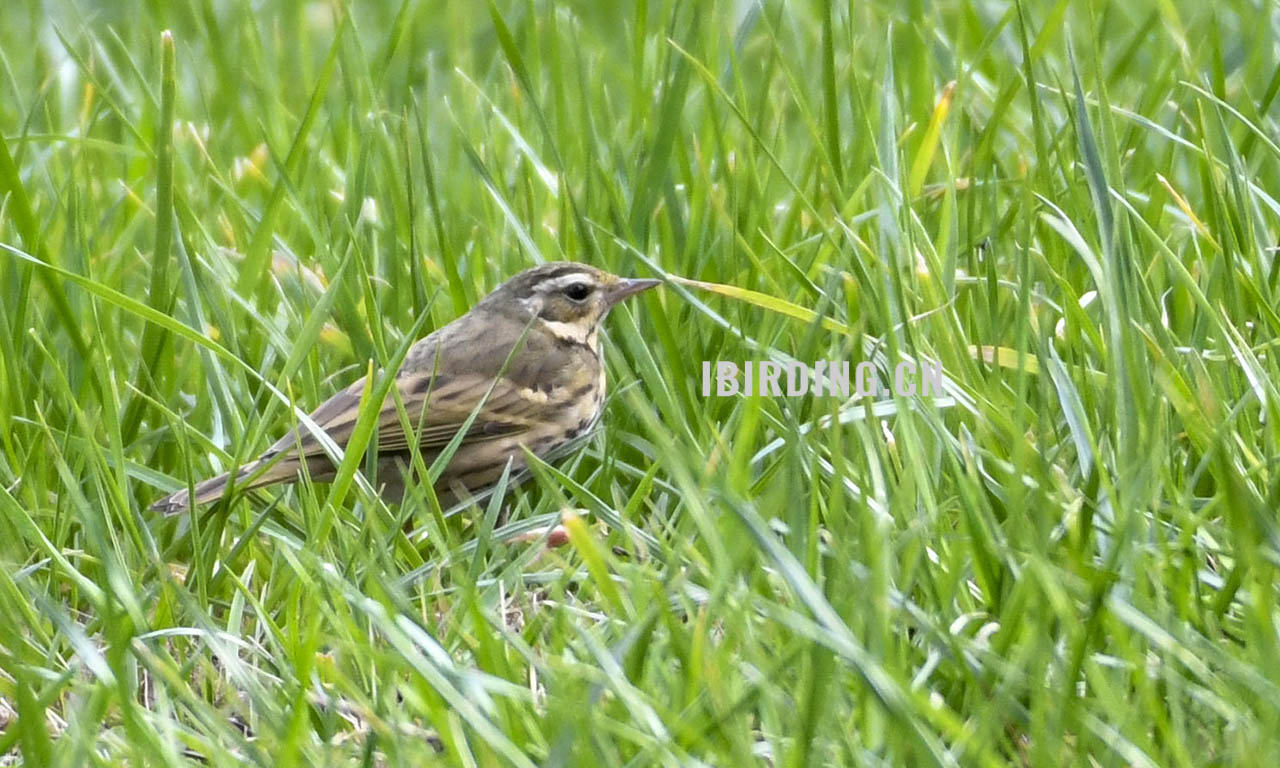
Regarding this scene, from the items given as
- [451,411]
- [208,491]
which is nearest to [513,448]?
[451,411]

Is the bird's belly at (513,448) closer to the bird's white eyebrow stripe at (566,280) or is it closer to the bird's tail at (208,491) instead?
the bird's white eyebrow stripe at (566,280)

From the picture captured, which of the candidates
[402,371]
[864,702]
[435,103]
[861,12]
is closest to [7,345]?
[402,371]

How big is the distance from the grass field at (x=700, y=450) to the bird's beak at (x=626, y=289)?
10 cm

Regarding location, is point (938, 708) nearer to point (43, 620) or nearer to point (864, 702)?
point (864, 702)

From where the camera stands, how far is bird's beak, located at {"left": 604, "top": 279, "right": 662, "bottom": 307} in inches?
186

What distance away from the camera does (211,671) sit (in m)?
3.33

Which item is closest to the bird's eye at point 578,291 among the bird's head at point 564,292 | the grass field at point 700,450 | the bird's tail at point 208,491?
the bird's head at point 564,292

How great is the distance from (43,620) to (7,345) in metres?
0.87

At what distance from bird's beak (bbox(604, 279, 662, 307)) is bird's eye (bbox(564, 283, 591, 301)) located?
74mm

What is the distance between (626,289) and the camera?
15.8 feet

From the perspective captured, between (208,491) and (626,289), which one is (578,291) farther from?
(208,491)

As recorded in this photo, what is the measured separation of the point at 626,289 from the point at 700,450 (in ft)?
3.15

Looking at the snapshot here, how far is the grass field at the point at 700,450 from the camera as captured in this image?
2.77 metres

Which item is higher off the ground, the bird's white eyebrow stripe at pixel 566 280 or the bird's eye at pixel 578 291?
the bird's white eyebrow stripe at pixel 566 280
